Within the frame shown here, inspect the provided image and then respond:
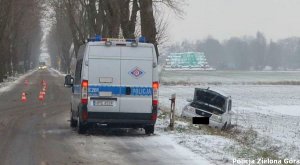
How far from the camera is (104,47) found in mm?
15461

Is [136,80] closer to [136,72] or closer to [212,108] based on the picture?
[136,72]

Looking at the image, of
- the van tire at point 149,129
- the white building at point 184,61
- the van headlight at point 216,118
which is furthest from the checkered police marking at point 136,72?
the white building at point 184,61

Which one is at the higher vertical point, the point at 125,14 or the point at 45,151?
the point at 125,14

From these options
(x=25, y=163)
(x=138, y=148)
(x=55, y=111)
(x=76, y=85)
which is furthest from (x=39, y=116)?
(x=25, y=163)

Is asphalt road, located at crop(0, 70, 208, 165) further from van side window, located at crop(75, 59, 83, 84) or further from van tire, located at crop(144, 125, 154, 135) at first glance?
van side window, located at crop(75, 59, 83, 84)

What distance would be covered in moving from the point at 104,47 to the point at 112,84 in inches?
37.6

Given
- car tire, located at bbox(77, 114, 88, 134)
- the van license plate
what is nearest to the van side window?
the van license plate

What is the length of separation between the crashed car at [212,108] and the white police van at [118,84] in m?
7.27

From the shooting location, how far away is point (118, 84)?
50.9 feet

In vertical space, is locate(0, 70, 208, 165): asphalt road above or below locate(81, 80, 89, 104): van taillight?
below

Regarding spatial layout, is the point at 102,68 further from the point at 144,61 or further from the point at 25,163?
the point at 25,163

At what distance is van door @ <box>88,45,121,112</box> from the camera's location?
15.4 meters

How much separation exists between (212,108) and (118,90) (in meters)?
8.47

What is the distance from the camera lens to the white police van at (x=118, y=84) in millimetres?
15375
